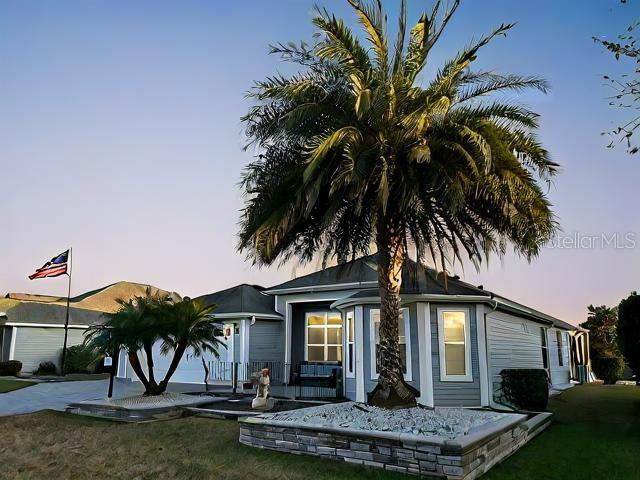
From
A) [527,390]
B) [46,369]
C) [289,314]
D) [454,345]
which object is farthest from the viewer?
[46,369]

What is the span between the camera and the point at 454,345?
45.6 ft

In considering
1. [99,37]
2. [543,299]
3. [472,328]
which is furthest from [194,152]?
[543,299]

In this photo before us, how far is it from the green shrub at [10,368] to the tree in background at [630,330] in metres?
28.5

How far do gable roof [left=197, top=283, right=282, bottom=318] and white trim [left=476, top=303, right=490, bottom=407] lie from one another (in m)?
8.83

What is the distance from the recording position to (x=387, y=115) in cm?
938

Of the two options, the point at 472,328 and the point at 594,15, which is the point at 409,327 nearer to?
the point at 472,328

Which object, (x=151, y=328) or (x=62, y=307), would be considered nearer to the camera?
(x=151, y=328)

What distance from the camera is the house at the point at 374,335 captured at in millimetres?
13695

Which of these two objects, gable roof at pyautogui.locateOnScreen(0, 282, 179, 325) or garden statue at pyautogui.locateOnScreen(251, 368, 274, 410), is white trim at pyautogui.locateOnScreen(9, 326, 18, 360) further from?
garden statue at pyautogui.locateOnScreen(251, 368, 274, 410)

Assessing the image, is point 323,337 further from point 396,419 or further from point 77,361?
point 77,361

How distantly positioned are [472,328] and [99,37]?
40.8 ft

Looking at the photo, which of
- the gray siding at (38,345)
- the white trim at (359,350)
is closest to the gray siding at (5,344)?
the gray siding at (38,345)

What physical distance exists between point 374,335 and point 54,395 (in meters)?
11.6

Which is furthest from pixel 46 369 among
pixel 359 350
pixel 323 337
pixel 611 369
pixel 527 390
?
pixel 611 369
